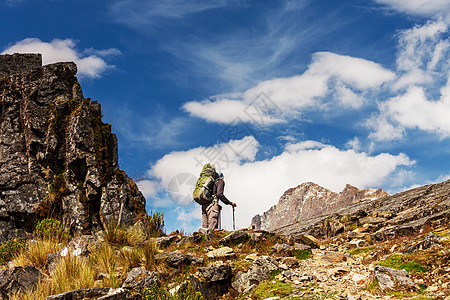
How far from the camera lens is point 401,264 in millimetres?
6539

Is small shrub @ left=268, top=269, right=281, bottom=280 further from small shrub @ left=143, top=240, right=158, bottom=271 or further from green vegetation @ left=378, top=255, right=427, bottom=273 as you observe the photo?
small shrub @ left=143, top=240, right=158, bottom=271

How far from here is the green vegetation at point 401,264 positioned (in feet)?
20.5

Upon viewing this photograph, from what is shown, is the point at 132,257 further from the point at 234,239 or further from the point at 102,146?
the point at 102,146

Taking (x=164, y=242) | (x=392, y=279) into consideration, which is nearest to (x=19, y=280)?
(x=164, y=242)

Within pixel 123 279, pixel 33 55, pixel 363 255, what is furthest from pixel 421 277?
pixel 33 55

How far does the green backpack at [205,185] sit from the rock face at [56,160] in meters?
4.31

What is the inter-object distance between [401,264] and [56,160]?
16170mm

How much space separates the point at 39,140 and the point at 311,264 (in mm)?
15257

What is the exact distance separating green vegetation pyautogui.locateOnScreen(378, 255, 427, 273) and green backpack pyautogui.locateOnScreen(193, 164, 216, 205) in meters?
8.15

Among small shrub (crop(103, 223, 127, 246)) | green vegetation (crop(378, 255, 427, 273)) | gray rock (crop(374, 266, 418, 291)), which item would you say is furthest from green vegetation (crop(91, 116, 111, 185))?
gray rock (crop(374, 266, 418, 291))

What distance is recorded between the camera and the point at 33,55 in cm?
2081

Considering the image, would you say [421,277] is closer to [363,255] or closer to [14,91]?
[363,255]

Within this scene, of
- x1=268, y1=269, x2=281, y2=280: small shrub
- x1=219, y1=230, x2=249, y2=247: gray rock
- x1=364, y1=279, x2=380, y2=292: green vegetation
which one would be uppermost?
x1=219, y1=230, x2=249, y2=247: gray rock

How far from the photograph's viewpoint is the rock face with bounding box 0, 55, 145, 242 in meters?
16.0
